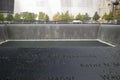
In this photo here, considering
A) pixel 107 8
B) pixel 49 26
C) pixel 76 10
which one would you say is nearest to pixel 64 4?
pixel 76 10

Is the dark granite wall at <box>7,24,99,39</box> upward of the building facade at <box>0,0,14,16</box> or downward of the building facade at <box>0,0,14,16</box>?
downward

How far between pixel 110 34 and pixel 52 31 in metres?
11.2

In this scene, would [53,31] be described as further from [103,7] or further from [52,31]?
[103,7]

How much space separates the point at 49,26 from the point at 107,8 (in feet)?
163

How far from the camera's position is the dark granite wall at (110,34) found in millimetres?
31898

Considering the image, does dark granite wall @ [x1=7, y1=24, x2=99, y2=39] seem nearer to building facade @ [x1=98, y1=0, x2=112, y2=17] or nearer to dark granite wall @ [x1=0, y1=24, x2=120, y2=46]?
dark granite wall @ [x1=0, y1=24, x2=120, y2=46]

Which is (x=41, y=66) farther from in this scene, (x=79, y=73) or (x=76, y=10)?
(x=76, y=10)

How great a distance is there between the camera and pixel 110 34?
3494 cm

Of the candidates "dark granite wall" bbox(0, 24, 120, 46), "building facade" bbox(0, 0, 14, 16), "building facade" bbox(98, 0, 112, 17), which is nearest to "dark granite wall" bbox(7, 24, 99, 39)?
"dark granite wall" bbox(0, 24, 120, 46)

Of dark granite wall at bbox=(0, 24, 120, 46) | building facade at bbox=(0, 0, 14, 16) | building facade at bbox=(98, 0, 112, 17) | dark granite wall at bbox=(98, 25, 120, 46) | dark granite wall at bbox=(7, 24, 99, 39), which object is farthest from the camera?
building facade at bbox=(98, 0, 112, 17)

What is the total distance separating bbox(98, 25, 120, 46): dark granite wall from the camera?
105 ft

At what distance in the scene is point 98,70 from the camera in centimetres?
447

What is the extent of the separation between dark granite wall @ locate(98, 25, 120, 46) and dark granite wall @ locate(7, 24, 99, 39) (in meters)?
2.02

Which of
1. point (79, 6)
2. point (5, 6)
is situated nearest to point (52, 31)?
point (5, 6)
